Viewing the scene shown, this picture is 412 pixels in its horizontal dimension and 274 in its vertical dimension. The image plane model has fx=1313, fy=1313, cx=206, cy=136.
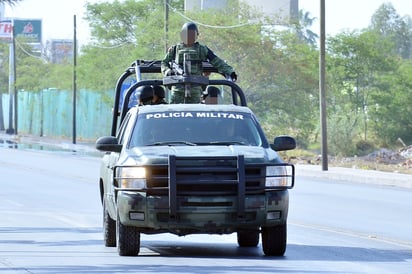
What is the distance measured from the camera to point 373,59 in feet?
189

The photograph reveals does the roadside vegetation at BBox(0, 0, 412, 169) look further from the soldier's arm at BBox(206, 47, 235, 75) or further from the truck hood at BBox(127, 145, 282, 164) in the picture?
the truck hood at BBox(127, 145, 282, 164)

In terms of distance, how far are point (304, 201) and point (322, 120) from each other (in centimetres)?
1511

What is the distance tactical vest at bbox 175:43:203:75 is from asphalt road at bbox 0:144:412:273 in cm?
213

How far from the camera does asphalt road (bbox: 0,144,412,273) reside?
1291cm

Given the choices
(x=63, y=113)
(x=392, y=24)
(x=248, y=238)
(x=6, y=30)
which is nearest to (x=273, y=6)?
(x=63, y=113)

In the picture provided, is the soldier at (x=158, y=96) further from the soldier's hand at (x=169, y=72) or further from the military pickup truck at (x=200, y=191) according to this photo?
the military pickup truck at (x=200, y=191)

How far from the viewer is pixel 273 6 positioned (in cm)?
6181

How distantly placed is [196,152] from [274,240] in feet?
4.31

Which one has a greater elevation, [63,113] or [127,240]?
[63,113]

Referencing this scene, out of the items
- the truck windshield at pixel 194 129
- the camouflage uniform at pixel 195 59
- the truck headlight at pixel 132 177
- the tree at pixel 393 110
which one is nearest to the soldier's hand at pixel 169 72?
the camouflage uniform at pixel 195 59

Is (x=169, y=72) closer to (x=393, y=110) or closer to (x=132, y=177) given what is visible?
(x=132, y=177)

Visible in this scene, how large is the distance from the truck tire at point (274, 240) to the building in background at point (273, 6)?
43964 millimetres

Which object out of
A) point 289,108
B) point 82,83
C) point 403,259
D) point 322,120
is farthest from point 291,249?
point 82,83

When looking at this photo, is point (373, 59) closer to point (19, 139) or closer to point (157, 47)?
point (157, 47)
